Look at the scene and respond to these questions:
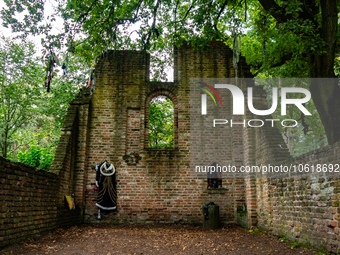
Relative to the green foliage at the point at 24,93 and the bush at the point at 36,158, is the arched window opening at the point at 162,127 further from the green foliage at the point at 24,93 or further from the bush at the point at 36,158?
the bush at the point at 36,158

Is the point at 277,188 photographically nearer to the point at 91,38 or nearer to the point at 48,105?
the point at 91,38

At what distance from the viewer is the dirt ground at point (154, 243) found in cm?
543

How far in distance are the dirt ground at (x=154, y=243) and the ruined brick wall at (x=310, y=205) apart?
0.32m

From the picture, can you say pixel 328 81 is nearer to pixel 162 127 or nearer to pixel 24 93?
pixel 162 127

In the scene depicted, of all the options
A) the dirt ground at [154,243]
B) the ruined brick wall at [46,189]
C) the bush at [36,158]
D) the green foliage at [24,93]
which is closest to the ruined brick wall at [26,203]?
the ruined brick wall at [46,189]

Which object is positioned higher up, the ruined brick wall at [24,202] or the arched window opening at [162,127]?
the arched window opening at [162,127]

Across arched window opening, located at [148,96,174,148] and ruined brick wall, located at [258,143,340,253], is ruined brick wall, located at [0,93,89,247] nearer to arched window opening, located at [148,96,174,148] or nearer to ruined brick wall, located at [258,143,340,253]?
ruined brick wall, located at [258,143,340,253]

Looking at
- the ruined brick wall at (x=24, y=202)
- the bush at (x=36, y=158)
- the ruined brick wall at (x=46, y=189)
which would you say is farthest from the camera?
the bush at (x=36, y=158)

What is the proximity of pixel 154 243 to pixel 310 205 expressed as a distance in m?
3.52

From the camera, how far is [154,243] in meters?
6.51

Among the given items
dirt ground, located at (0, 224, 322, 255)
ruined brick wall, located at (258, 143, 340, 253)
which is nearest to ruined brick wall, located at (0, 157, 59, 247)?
dirt ground, located at (0, 224, 322, 255)

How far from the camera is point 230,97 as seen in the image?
10.3m

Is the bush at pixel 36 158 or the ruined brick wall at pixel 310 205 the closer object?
the ruined brick wall at pixel 310 205

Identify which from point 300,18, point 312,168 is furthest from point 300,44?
point 312,168
